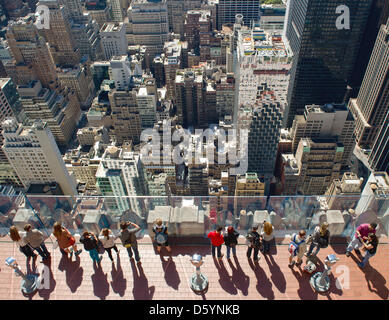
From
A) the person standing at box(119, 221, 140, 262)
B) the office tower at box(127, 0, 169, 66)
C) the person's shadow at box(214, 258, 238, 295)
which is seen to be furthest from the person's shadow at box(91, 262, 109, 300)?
the office tower at box(127, 0, 169, 66)

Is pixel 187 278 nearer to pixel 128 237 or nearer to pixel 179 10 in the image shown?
pixel 128 237

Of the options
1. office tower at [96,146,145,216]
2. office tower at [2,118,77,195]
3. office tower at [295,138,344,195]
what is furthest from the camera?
office tower at [295,138,344,195]

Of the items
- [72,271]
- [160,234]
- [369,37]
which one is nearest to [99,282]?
[72,271]

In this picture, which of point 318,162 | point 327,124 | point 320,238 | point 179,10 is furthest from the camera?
point 179,10

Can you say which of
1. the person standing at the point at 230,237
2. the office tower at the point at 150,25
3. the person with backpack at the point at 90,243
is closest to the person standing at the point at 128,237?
the person with backpack at the point at 90,243

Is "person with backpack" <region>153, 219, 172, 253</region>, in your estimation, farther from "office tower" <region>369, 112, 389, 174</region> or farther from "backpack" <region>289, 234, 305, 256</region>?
"office tower" <region>369, 112, 389, 174</region>

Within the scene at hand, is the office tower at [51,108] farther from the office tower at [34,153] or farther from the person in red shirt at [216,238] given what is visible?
the person in red shirt at [216,238]
